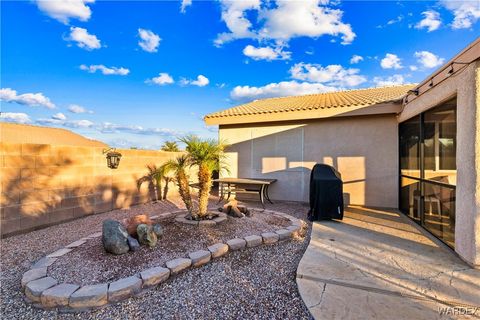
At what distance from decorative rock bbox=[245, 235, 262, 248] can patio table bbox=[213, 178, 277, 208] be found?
320cm

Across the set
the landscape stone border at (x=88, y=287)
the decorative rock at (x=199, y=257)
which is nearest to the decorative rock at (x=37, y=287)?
the landscape stone border at (x=88, y=287)

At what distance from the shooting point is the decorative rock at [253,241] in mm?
3855

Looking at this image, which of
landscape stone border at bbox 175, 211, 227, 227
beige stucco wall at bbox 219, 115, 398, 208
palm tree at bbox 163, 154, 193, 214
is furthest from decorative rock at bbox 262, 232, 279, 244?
beige stucco wall at bbox 219, 115, 398, 208

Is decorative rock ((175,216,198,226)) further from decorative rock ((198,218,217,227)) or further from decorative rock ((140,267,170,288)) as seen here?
decorative rock ((140,267,170,288))

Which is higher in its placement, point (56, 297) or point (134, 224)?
point (134, 224)

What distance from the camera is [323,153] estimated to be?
752cm

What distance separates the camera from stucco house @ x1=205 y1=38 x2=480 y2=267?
10.8ft

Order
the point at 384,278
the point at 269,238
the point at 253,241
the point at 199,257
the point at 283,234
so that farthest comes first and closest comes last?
the point at 283,234, the point at 269,238, the point at 253,241, the point at 199,257, the point at 384,278

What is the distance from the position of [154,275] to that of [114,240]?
982mm

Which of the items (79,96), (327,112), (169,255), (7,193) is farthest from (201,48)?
(169,255)

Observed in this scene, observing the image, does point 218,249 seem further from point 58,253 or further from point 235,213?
point 58,253

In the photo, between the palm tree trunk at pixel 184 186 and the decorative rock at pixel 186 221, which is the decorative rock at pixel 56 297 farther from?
the palm tree trunk at pixel 184 186

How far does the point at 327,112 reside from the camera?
7.16m

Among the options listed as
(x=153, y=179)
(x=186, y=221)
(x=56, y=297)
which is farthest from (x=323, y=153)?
(x=56, y=297)
